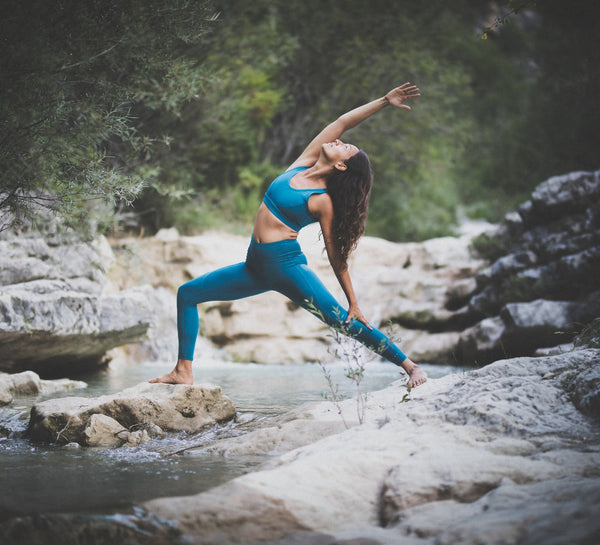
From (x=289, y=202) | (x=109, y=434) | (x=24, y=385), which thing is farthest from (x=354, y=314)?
(x=24, y=385)

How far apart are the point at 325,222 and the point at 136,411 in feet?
6.37

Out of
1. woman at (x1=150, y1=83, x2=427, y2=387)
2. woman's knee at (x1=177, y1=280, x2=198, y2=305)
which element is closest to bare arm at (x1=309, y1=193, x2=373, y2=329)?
woman at (x1=150, y1=83, x2=427, y2=387)

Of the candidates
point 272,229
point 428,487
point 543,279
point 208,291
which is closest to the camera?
point 428,487

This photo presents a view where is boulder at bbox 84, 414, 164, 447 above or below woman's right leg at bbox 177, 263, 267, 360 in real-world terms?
below

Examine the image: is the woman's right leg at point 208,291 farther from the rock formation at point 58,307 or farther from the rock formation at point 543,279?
the rock formation at point 543,279

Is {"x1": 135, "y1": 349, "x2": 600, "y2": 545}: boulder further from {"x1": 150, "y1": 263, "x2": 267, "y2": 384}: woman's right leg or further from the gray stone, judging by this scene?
the gray stone

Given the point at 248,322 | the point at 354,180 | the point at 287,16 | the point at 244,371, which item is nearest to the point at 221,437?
the point at 354,180

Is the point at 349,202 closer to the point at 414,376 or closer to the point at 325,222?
the point at 325,222

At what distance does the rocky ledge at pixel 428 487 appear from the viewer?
2.11 meters

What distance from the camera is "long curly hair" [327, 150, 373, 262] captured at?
4.09 m

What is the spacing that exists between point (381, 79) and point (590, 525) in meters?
17.7

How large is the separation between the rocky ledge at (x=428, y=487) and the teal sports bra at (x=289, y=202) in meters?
1.47

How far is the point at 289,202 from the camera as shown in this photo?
13.4 ft

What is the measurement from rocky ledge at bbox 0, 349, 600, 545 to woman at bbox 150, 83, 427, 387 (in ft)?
2.55
